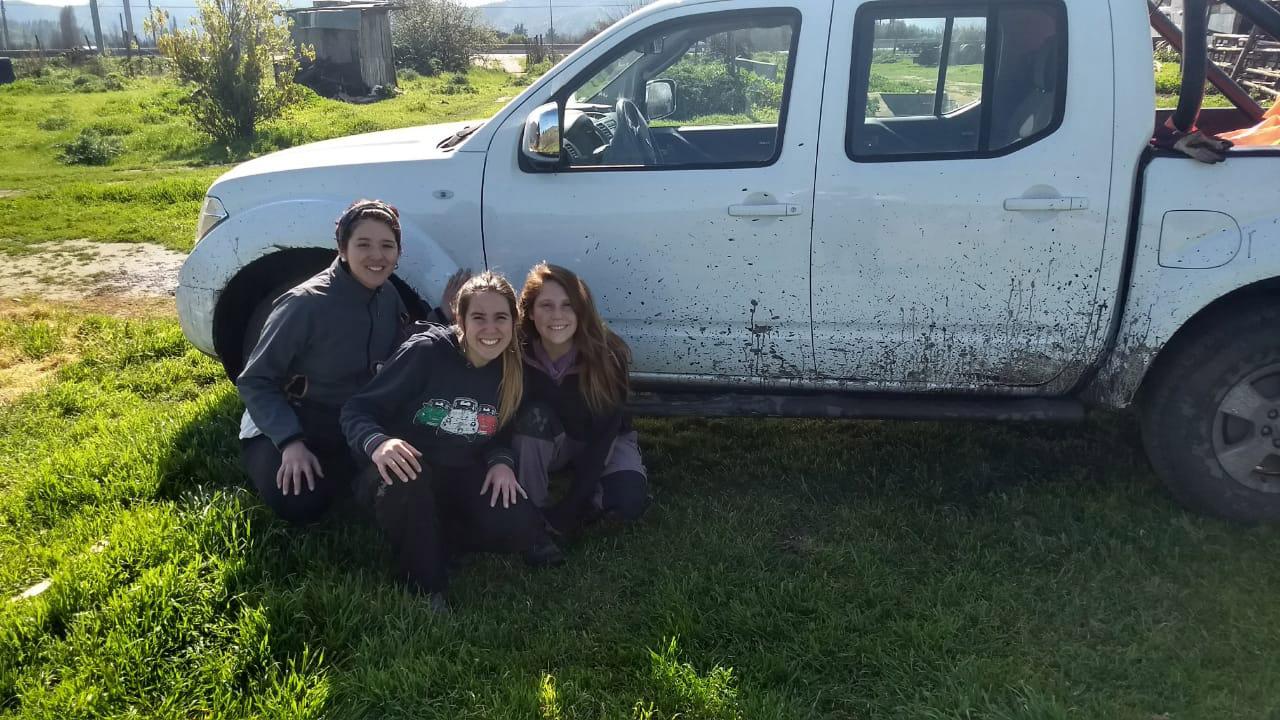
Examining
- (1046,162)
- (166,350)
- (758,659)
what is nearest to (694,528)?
(758,659)

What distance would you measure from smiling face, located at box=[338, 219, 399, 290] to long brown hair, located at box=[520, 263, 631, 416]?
1.65 feet

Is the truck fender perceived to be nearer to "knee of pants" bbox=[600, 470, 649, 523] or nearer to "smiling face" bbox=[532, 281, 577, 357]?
"knee of pants" bbox=[600, 470, 649, 523]

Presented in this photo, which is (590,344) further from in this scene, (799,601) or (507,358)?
(799,601)

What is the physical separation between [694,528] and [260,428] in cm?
158

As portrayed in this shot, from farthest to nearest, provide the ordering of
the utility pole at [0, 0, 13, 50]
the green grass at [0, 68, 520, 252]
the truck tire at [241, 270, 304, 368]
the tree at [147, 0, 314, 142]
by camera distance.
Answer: the utility pole at [0, 0, 13, 50]
the tree at [147, 0, 314, 142]
the green grass at [0, 68, 520, 252]
the truck tire at [241, 270, 304, 368]

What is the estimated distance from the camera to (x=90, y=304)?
21.7 feet

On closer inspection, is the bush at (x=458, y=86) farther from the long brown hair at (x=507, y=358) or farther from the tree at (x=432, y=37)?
the long brown hair at (x=507, y=358)

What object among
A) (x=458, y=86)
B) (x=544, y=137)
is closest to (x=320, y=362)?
(x=544, y=137)

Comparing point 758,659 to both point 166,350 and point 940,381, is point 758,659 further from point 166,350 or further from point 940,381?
point 166,350

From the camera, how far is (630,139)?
3914mm

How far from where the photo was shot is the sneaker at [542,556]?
3520 mm

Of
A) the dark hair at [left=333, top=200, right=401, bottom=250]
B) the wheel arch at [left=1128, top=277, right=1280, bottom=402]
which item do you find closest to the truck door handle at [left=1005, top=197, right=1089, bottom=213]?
the wheel arch at [left=1128, top=277, right=1280, bottom=402]

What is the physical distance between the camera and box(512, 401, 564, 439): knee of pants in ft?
11.8

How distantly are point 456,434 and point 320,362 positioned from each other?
1.99 feet
